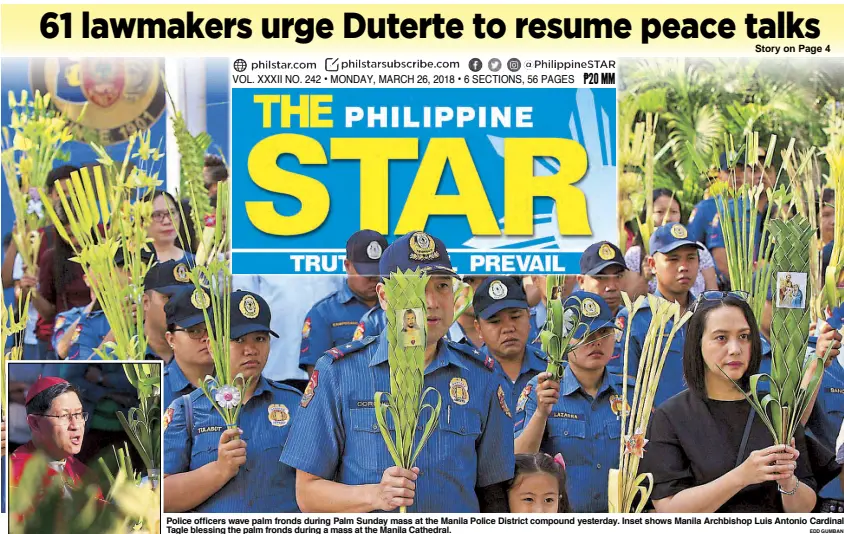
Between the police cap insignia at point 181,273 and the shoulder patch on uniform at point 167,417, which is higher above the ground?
the police cap insignia at point 181,273

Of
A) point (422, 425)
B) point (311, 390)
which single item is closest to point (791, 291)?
point (422, 425)

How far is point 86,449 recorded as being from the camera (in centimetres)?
618

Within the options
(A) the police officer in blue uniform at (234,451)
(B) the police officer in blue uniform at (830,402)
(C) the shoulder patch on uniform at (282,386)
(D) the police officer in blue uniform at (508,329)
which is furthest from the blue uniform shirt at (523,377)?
(B) the police officer in blue uniform at (830,402)

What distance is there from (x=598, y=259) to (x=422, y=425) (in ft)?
4.13

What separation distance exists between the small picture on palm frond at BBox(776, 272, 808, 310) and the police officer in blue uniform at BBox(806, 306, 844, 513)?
227 millimetres

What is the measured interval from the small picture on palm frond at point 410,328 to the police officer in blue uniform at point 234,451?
2.11ft

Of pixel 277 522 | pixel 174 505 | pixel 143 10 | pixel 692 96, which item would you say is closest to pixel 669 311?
pixel 692 96

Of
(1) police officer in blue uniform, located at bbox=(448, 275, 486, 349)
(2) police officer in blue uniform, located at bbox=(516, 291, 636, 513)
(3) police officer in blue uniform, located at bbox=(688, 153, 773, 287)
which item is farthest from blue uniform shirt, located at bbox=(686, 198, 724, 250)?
(1) police officer in blue uniform, located at bbox=(448, 275, 486, 349)

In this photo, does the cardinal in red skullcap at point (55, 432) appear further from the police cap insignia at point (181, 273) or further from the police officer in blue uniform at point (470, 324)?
the police officer in blue uniform at point (470, 324)

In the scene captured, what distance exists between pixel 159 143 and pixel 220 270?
752 mm

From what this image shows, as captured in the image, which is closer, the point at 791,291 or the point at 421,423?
the point at 421,423

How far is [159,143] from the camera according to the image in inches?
256

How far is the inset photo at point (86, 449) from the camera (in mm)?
6148

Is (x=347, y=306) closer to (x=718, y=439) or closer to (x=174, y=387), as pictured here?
(x=174, y=387)
